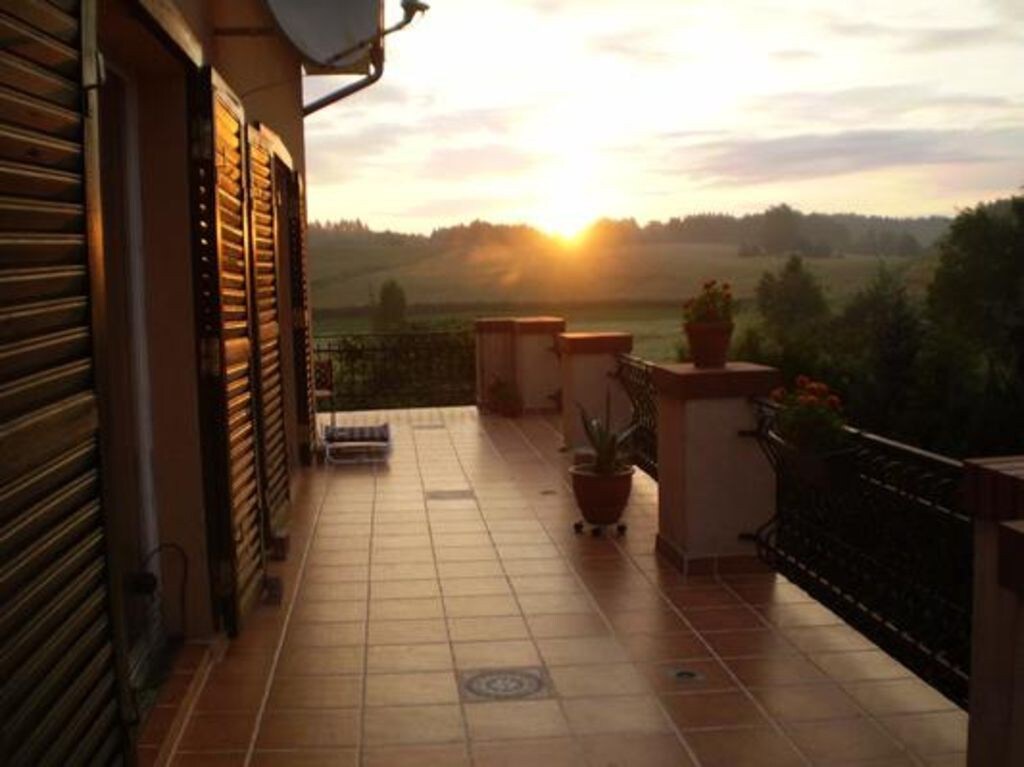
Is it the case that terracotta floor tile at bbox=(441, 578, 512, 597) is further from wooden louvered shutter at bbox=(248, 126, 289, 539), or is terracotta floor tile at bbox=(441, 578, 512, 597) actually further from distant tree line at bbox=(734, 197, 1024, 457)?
distant tree line at bbox=(734, 197, 1024, 457)

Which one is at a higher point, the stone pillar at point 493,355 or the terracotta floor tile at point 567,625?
the stone pillar at point 493,355

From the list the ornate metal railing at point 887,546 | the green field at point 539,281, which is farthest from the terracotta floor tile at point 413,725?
the green field at point 539,281

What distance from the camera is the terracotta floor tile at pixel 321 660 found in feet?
13.6

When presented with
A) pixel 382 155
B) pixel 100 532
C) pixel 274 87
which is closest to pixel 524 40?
pixel 274 87

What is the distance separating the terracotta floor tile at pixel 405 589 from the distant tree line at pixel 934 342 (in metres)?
20.6

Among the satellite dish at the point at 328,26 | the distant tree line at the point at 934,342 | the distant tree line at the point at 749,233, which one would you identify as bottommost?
the distant tree line at the point at 934,342

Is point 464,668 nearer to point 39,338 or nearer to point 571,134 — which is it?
point 39,338

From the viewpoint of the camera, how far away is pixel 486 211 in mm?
28656

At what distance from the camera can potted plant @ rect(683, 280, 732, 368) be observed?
18.4ft

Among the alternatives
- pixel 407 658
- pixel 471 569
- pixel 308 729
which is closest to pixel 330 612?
pixel 407 658

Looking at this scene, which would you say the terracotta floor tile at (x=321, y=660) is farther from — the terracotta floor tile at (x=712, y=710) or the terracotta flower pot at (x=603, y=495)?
the terracotta flower pot at (x=603, y=495)

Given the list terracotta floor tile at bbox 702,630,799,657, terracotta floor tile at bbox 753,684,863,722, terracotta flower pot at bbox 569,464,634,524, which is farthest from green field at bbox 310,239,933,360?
terracotta floor tile at bbox 753,684,863,722

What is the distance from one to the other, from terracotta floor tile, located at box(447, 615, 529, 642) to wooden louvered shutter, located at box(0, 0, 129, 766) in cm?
221

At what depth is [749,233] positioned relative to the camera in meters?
54.0
